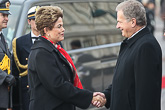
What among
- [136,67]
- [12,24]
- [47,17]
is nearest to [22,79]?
[12,24]

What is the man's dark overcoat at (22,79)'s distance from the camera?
484cm

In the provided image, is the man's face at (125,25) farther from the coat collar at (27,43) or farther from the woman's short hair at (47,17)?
the coat collar at (27,43)

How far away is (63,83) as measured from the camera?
12.2 feet

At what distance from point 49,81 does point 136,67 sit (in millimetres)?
831

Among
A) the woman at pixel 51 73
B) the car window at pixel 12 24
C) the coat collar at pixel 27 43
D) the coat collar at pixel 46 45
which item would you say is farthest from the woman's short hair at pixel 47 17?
the car window at pixel 12 24

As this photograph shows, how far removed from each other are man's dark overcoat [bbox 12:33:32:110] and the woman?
1.02 metres

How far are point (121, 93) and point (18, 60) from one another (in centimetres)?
176

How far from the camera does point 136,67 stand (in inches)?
133

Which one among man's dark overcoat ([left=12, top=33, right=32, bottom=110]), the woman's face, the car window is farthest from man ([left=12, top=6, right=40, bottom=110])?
the woman's face

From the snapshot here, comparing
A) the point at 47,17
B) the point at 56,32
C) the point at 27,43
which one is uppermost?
the point at 47,17

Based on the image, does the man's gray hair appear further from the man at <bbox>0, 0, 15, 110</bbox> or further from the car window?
the car window

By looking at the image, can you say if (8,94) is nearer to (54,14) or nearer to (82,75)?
(54,14)

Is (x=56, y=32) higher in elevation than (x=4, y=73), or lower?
higher

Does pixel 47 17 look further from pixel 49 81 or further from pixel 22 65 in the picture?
pixel 22 65
